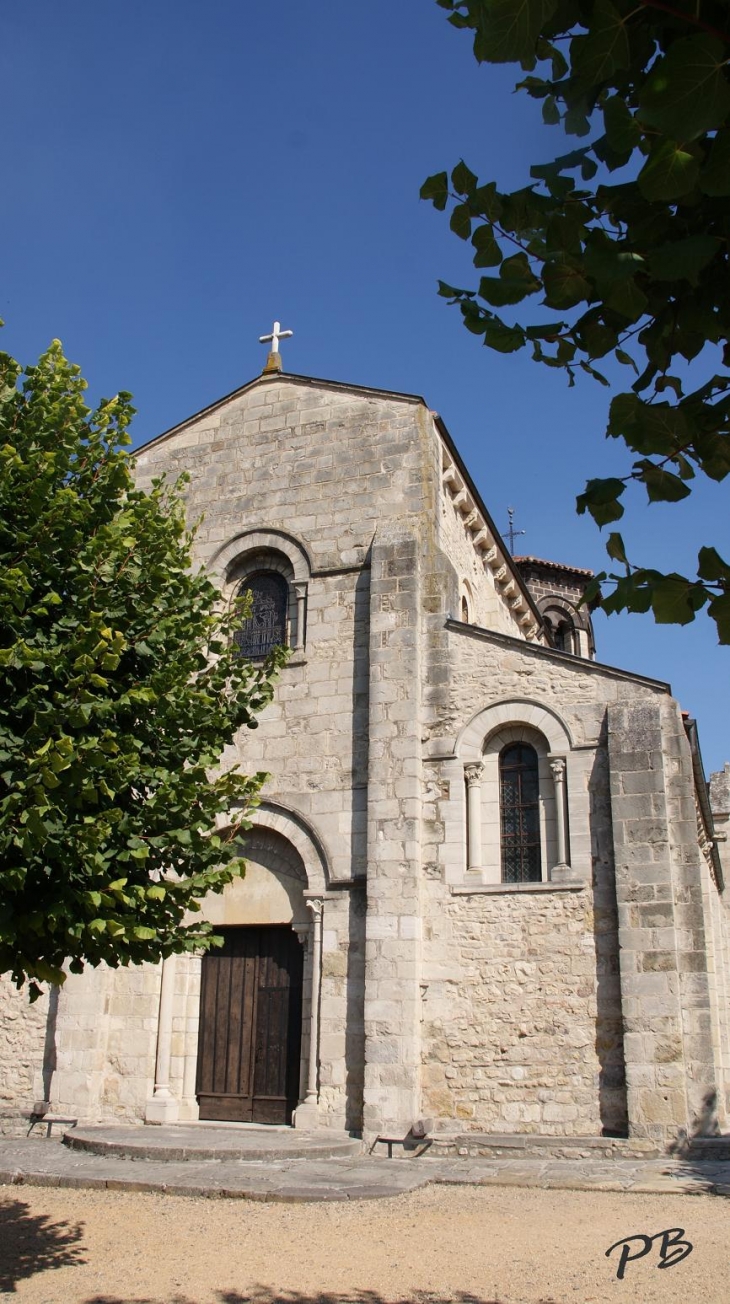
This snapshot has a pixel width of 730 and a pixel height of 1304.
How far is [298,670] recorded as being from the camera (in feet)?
43.5

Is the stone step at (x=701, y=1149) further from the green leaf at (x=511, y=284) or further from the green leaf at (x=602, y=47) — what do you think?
the green leaf at (x=602, y=47)

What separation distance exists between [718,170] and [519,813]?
988cm

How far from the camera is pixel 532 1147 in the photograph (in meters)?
10.4

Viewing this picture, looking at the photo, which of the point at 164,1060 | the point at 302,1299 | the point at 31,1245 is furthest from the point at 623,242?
the point at 164,1060

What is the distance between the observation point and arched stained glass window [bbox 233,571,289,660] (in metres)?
13.9

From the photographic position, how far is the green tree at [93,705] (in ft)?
19.2

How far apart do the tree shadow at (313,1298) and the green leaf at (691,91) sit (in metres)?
6.13

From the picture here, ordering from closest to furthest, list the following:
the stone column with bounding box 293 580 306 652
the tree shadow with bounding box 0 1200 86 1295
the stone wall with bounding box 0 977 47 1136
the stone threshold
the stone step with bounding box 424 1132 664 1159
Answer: the tree shadow with bounding box 0 1200 86 1295, the stone step with bounding box 424 1132 664 1159, the stone threshold, the stone wall with bounding box 0 977 47 1136, the stone column with bounding box 293 580 306 652

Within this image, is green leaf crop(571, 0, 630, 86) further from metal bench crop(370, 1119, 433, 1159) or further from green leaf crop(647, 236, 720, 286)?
metal bench crop(370, 1119, 433, 1159)

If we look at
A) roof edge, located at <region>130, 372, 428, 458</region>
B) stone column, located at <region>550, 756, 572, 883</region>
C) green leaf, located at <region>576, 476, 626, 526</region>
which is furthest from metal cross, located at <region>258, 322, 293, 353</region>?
green leaf, located at <region>576, 476, 626, 526</region>

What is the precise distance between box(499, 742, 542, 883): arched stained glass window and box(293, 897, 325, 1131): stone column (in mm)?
2190

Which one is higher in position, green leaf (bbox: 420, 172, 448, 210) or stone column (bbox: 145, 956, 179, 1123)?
green leaf (bbox: 420, 172, 448, 210)

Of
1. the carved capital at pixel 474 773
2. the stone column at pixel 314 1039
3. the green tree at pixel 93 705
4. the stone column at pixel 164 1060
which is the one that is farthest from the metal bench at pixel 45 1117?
the green tree at pixel 93 705

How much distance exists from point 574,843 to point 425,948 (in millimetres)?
2010
